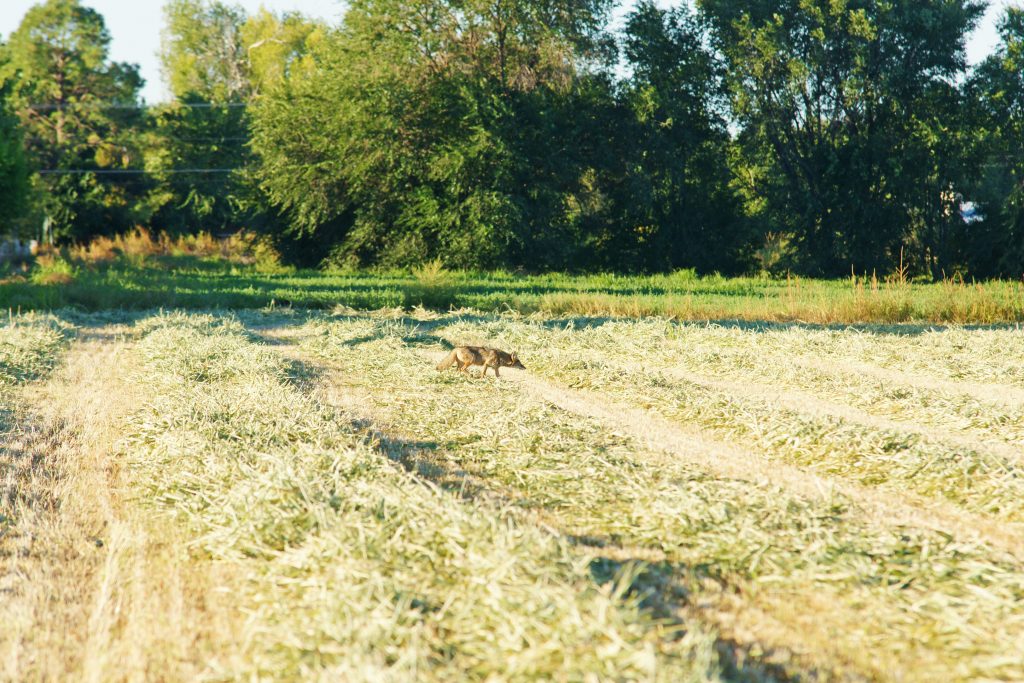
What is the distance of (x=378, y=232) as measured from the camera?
30.1 metres

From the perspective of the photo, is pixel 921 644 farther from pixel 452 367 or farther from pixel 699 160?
pixel 699 160

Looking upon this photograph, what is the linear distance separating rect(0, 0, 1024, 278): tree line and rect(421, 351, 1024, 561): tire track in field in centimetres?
2033

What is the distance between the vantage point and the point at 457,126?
28234 millimetres

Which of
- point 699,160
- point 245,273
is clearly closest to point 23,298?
point 245,273

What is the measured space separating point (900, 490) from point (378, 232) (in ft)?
85.8

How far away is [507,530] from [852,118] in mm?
28299

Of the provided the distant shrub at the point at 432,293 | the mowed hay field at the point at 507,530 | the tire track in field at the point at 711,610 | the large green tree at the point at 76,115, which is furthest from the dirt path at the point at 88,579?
the large green tree at the point at 76,115

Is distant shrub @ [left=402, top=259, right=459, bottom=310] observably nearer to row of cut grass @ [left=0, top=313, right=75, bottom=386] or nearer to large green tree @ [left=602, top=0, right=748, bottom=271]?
row of cut grass @ [left=0, top=313, right=75, bottom=386]

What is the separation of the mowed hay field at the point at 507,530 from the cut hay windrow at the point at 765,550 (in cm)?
1

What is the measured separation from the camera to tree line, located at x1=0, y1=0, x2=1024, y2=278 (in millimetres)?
27328

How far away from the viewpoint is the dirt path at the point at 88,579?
10.0 feet

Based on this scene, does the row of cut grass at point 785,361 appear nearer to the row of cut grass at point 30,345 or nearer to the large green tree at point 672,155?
the row of cut grass at point 30,345

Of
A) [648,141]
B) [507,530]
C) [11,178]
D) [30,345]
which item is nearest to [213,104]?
[11,178]

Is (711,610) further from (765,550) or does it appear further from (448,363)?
(448,363)
